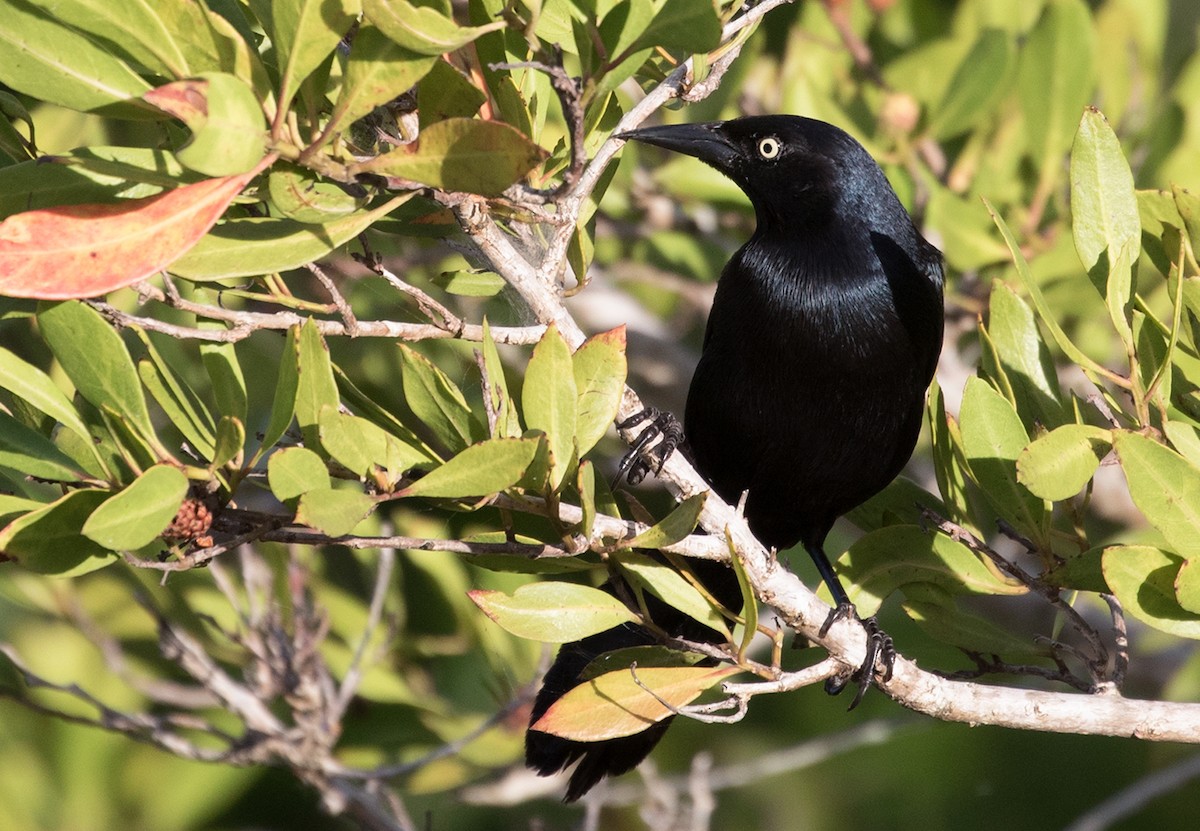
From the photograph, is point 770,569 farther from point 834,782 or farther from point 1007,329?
point 834,782

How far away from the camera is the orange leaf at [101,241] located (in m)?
1.52

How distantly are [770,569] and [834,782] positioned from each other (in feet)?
10.8

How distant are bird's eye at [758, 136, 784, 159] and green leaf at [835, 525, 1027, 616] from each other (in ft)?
3.94

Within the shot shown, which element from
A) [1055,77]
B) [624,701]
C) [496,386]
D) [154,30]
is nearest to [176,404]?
[496,386]

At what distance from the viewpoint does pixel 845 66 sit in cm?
422

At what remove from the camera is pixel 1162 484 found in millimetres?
2025

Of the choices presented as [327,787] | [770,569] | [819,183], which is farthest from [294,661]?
[819,183]

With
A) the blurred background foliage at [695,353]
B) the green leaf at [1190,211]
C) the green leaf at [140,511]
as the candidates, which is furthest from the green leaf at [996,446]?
the green leaf at [140,511]

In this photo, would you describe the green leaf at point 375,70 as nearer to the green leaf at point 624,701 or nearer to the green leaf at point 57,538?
the green leaf at point 57,538

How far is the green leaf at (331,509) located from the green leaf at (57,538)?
0.30 m

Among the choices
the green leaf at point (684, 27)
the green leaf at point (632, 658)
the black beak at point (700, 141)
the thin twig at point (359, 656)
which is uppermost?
the green leaf at point (684, 27)

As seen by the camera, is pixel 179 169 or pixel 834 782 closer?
pixel 179 169

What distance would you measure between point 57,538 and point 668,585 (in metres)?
0.90

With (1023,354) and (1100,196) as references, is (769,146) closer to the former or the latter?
(1023,354)
